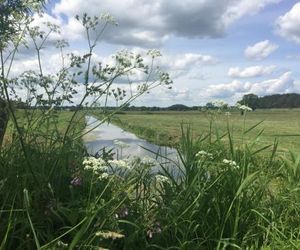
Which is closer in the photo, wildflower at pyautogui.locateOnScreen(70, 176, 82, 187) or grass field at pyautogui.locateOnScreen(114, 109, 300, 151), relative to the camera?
wildflower at pyautogui.locateOnScreen(70, 176, 82, 187)

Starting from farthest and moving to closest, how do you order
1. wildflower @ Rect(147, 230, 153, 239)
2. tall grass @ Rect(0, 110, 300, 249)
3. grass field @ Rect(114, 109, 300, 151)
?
grass field @ Rect(114, 109, 300, 151) < wildflower @ Rect(147, 230, 153, 239) < tall grass @ Rect(0, 110, 300, 249)

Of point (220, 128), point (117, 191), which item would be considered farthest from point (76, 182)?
point (220, 128)

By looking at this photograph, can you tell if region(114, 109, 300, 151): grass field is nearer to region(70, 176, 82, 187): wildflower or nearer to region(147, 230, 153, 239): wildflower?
region(70, 176, 82, 187): wildflower

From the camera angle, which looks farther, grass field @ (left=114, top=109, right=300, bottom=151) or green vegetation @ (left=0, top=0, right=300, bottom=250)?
grass field @ (left=114, top=109, right=300, bottom=151)

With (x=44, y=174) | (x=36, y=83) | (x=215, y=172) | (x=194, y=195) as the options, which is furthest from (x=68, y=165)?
(x=215, y=172)

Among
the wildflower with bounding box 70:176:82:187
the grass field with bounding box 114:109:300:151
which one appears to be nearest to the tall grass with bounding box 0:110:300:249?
the wildflower with bounding box 70:176:82:187

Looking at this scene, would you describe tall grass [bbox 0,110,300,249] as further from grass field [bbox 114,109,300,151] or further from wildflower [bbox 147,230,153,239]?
grass field [bbox 114,109,300,151]

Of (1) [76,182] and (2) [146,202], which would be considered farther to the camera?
(2) [146,202]

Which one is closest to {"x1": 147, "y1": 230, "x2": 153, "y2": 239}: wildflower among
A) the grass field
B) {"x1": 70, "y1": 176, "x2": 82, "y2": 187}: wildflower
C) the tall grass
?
the tall grass

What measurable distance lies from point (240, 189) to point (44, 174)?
64.3 inches

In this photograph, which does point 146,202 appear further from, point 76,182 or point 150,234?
point 76,182

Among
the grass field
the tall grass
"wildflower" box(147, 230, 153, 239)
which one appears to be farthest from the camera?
the grass field

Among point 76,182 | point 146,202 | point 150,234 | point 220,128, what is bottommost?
point 150,234

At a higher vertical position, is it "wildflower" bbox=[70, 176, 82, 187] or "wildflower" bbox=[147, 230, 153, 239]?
"wildflower" bbox=[70, 176, 82, 187]
